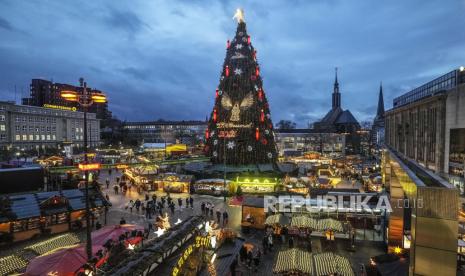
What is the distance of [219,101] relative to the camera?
3959cm

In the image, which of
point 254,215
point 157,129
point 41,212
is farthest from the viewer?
point 157,129

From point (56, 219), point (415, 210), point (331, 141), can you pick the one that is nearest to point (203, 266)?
point (415, 210)

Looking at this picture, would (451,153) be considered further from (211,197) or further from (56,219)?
(56,219)

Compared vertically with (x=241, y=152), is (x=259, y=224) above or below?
below

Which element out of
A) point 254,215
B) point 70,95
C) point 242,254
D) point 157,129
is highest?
point 70,95

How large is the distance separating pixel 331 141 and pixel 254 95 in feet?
223

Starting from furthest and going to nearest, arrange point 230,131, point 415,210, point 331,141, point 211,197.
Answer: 1. point 331,141
2. point 230,131
3. point 211,197
4. point 415,210

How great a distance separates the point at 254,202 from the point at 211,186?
1231cm

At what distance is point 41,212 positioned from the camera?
738 inches

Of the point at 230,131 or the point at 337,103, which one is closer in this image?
the point at 230,131

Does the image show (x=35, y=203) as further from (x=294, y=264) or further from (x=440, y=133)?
(x=440, y=133)

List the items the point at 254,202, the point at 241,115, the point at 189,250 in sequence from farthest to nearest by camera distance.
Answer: the point at 241,115, the point at 254,202, the point at 189,250

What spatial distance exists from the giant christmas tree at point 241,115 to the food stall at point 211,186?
7009 millimetres

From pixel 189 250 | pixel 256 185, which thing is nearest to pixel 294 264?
pixel 189 250
